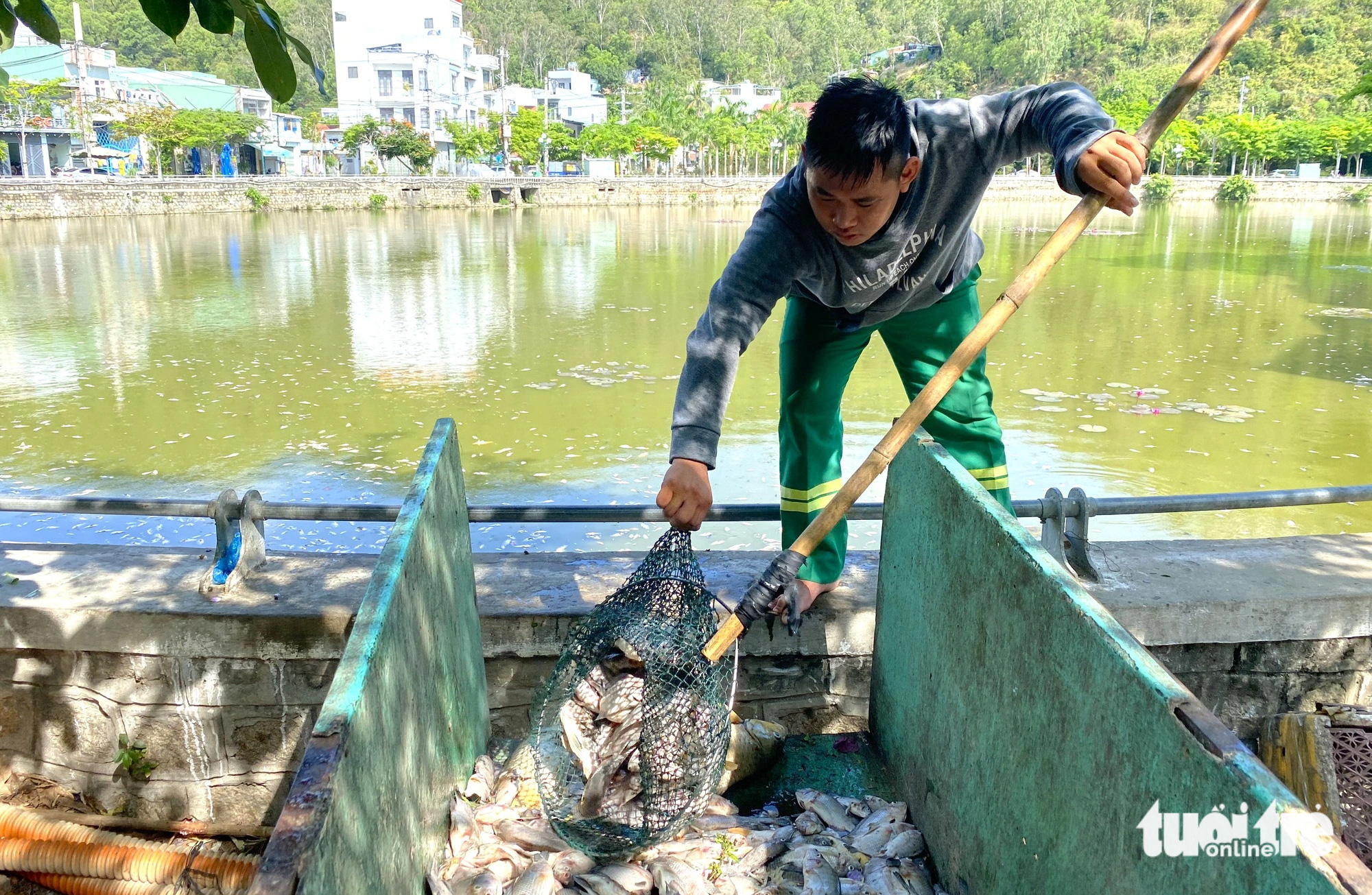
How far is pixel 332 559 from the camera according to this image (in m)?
2.78

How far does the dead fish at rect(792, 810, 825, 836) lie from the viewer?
2230mm

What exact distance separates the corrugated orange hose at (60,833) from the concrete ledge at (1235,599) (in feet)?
7.31

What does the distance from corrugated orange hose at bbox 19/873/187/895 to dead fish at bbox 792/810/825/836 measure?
4.78 feet

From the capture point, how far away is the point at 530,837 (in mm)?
2135

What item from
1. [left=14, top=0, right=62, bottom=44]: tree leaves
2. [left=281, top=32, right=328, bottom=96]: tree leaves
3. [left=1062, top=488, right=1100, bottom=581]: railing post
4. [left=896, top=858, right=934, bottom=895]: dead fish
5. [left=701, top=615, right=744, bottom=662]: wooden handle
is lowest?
[left=896, top=858, right=934, bottom=895]: dead fish

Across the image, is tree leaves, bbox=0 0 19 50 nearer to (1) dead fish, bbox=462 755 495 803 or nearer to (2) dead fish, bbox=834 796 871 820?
(1) dead fish, bbox=462 755 495 803

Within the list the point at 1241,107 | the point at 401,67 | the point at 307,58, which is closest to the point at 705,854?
the point at 307,58

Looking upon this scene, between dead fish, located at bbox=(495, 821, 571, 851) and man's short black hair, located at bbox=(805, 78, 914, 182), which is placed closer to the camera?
man's short black hair, located at bbox=(805, 78, 914, 182)

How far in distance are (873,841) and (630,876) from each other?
536mm

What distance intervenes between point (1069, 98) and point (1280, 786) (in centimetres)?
153

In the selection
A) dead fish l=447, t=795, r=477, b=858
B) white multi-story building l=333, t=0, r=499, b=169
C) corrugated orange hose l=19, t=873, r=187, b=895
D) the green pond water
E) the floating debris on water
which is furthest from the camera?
white multi-story building l=333, t=0, r=499, b=169

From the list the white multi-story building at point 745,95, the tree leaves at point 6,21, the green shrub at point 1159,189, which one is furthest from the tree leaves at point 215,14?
the white multi-story building at point 745,95

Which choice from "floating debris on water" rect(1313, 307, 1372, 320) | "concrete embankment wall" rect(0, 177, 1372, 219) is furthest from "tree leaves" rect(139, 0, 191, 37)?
"concrete embankment wall" rect(0, 177, 1372, 219)

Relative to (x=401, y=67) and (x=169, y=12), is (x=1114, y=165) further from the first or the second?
(x=401, y=67)
